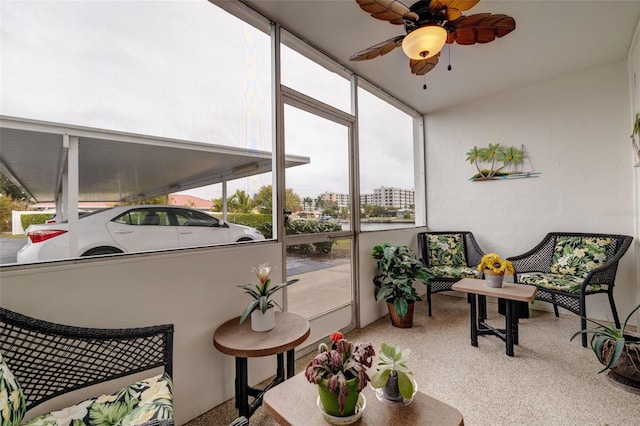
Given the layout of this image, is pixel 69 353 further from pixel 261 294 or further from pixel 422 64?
pixel 422 64

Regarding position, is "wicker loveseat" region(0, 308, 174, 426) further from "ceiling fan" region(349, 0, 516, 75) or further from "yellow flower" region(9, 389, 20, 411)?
"ceiling fan" region(349, 0, 516, 75)

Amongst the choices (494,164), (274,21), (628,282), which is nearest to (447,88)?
(494,164)

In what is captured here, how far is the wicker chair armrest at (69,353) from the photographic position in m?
1.10

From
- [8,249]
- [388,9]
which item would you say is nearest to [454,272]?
[388,9]

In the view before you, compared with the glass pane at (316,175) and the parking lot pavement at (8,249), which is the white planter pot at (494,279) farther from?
the parking lot pavement at (8,249)

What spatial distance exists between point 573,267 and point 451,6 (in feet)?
9.81

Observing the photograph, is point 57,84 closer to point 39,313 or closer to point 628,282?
point 39,313

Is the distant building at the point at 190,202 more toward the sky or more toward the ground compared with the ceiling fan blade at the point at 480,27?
more toward the ground

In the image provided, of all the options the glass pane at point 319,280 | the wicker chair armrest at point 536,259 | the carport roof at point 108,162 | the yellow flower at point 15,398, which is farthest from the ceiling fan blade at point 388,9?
the wicker chair armrest at point 536,259

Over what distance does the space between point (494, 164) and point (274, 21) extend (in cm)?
329

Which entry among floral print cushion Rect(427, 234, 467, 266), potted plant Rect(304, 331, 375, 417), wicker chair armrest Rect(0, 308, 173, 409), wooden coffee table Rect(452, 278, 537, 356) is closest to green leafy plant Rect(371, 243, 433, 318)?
wooden coffee table Rect(452, 278, 537, 356)

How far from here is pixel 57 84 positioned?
1364 millimetres

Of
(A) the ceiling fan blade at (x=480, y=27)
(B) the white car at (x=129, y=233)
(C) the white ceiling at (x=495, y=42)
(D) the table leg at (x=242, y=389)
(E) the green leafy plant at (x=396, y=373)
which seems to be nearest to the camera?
(E) the green leafy plant at (x=396, y=373)

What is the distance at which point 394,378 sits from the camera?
3.61 ft
